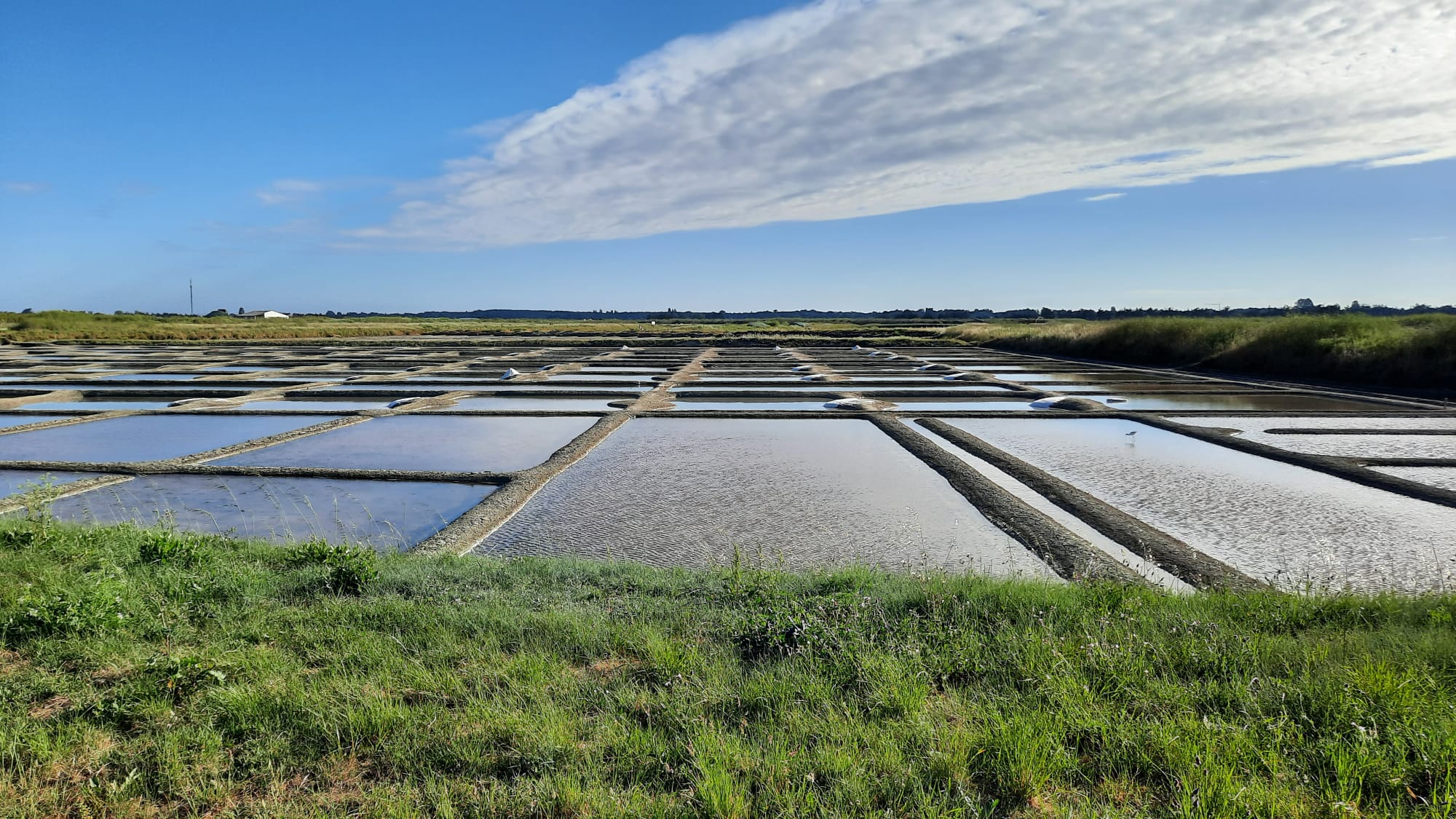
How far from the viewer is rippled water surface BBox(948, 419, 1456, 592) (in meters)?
5.24

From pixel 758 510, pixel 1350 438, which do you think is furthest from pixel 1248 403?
pixel 758 510

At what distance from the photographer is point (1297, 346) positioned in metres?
20.8

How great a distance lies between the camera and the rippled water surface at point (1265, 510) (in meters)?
5.24

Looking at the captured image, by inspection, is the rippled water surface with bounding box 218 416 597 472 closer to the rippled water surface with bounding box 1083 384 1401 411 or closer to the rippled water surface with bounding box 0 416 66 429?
the rippled water surface with bounding box 0 416 66 429

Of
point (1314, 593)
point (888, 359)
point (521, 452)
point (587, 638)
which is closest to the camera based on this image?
point (587, 638)

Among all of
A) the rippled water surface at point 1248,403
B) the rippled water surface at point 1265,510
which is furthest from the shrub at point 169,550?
the rippled water surface at point 1248,403

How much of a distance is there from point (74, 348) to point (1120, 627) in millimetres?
44944

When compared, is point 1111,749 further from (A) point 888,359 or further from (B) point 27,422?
(A) point 888,359

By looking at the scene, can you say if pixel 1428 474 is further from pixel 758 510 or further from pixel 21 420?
pixel 21 420

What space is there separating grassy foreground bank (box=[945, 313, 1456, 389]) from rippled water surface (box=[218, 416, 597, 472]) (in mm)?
18809

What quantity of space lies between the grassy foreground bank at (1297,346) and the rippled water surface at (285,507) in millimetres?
20893

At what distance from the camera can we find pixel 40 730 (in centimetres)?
271

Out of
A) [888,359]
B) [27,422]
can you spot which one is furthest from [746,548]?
[888,359]

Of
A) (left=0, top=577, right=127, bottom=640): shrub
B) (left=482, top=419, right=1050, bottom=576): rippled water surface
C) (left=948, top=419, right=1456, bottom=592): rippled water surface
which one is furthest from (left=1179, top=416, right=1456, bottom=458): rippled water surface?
(left=0, top=577, right=127, bottom=640): shrub
